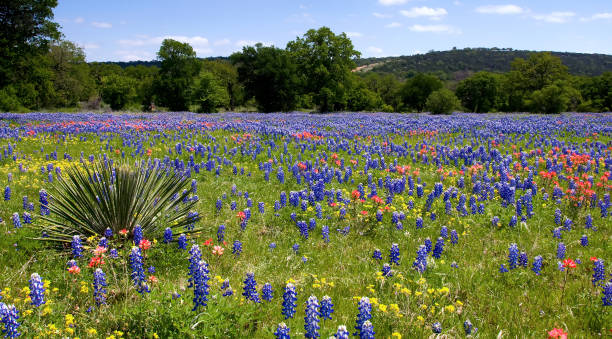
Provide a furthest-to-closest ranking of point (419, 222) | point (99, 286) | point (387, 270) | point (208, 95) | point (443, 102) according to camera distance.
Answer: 1. point (208, 95)
2. point (443, 102)
3. point (419, 222)
4. point (387, 270)
5. point (99, 286)

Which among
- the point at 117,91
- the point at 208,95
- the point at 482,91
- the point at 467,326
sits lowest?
the point at 467,326

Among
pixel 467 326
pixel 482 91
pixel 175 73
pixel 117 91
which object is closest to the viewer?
pixel 467 326

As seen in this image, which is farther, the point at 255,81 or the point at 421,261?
the point at 255,81

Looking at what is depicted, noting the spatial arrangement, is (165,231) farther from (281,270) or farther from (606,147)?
(606,147)

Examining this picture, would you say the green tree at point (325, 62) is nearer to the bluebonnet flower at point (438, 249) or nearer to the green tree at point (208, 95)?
the green tree at point (208, 95)

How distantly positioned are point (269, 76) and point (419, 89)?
128 feet

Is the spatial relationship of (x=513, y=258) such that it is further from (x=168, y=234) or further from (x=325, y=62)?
(x=325, y=62)

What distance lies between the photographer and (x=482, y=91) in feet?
217

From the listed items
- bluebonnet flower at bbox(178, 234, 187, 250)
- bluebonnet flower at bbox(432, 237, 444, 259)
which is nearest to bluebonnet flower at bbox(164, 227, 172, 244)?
bluebonnet flower at bbox(178, 234, 187, 250)

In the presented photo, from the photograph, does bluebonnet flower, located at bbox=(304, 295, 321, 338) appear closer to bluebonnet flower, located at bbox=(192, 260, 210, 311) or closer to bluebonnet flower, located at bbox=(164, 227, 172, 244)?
bluebonnet flower, located at bbox=(192, 260, 210, 311)

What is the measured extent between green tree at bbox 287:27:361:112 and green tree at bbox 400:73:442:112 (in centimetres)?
3313

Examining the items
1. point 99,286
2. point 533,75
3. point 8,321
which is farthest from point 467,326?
point 533,75

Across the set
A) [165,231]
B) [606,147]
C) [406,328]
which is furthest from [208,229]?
[606,147]

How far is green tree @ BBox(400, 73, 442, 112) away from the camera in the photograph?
239 ft
